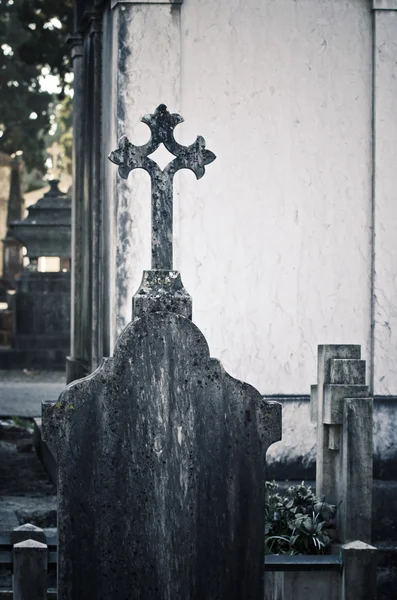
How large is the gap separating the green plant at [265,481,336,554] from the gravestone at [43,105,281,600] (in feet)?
4.48

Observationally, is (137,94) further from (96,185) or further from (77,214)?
(77,214)

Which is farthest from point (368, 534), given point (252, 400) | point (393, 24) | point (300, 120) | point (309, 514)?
point (393, 24)

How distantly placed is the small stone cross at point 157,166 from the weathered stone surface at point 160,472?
0.34m

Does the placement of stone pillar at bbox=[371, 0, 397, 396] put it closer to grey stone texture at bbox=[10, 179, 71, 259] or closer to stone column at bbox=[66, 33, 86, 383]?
stone column at bbox=[66, 33, 86, 383]

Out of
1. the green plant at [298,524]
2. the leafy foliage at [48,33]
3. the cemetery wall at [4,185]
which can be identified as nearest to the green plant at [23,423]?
the green plant at [298,524]

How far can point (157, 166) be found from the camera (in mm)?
4652

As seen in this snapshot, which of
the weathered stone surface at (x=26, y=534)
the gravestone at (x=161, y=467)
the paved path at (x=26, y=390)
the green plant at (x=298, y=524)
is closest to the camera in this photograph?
the gravestone at (x=161, y=467)

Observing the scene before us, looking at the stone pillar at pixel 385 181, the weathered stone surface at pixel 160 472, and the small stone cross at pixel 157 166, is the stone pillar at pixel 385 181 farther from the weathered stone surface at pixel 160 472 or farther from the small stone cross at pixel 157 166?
the weathered stone surface at pixel 160 472

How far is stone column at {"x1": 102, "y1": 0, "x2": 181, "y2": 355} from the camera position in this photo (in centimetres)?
742

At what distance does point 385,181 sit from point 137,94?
1675 millimetres

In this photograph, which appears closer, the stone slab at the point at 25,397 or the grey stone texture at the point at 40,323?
the stone slab at the point at 25,397

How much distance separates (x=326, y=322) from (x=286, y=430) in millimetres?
738

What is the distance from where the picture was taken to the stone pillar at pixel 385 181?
7527 mm

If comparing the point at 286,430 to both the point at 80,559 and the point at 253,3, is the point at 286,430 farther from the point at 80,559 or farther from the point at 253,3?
the point at 80,559
